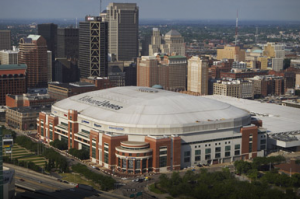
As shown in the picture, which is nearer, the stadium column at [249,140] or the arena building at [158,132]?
the arena building at [158,132]

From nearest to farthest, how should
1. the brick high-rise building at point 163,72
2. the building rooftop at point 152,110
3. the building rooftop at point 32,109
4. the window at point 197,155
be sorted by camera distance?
the window at point 197,155 < the building rooftop at point 152,110 < the building rooftop at point 32,109 < the brick high-rise building at point 163,72

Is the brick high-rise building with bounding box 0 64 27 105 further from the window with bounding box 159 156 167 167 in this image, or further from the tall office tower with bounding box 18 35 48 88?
the window with bounding box 159 156 167 167

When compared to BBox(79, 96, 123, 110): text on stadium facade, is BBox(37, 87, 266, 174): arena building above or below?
below

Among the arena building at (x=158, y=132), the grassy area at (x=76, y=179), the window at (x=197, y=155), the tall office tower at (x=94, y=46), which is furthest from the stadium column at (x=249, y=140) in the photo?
the tall office tower at (x=94, y=46)


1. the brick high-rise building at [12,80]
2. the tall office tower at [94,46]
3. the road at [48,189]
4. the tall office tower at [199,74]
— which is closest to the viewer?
the road at [48,189]

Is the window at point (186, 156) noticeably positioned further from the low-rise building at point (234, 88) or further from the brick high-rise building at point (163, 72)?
the brick high-rise building at point (163, 72)

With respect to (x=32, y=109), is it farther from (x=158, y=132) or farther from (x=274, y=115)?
(x=274, y=115)

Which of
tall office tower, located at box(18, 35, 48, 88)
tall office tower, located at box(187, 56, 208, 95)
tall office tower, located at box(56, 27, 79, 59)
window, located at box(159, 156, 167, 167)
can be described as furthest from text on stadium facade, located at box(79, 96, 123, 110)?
tall office tower, located at box(56, 27, 79, 59)
